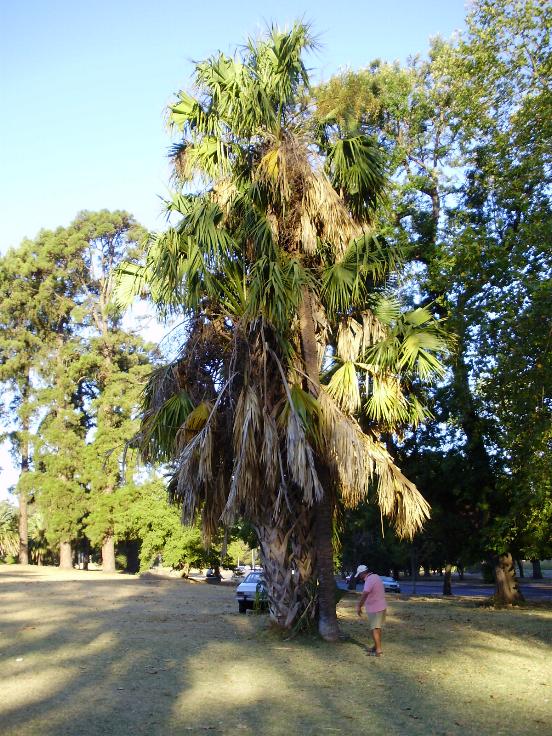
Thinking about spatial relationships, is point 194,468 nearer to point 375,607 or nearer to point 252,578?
point 375,607

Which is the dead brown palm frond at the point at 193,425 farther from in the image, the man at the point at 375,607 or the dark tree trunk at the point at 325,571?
the man at the point at 375,607

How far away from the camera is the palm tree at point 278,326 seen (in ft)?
40.7

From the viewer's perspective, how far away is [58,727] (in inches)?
282

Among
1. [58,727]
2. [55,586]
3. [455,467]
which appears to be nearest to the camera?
[58,727]

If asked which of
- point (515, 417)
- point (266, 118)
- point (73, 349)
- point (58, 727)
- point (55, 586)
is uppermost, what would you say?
point (73, 349)

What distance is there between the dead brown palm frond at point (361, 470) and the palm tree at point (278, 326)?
25 mm

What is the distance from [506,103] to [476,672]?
1270 centimetres

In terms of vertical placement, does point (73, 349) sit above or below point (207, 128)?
above

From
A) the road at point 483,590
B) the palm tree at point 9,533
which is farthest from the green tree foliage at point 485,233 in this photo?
the palm tree at point 9,533

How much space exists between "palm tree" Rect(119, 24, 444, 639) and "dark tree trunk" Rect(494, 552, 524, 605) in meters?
11.5

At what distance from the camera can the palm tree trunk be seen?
12945mm

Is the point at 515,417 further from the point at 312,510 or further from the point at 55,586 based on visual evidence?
the point at 55,586

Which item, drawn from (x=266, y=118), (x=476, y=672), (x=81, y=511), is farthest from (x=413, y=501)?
(x=81, y=511)

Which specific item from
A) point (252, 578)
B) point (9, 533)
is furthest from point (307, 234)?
point (9, 533)
